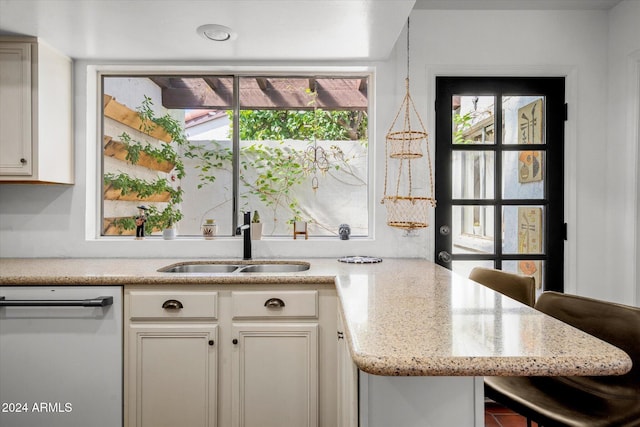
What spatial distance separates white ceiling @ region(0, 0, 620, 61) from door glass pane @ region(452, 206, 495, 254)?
3.87 ft

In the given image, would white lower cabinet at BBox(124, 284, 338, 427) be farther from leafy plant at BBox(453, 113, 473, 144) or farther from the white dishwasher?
leafy plant at BBox(453, 113, 473, 144)

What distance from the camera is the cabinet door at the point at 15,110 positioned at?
2113mm

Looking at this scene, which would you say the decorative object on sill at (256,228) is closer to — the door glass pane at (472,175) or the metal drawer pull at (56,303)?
the metal drawer pull at (56,303)

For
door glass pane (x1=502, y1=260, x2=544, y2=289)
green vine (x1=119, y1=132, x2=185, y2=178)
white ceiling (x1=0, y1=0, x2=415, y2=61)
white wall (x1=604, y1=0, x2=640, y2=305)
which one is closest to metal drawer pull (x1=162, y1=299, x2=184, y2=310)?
green vine (x1=119, y1=132, x2=185, y2=178)

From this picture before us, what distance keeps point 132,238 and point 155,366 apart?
3.57 ft

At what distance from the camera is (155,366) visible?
1.85 meters

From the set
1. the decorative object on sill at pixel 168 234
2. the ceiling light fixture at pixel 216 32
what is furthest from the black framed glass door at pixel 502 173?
the decorative object on sill at pixel 168 234

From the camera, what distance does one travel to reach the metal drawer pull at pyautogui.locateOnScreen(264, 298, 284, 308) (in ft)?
6.09

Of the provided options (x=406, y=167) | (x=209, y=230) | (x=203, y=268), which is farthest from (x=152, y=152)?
(x=406, y=167)

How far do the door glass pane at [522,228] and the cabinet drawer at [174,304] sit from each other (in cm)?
194

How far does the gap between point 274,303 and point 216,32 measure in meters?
1.53

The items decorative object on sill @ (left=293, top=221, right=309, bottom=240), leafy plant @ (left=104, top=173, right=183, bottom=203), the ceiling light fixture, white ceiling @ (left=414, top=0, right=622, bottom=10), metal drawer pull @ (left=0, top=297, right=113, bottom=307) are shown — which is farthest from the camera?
leafy plant @ (left=104, top=173, right=183, bottom=203)

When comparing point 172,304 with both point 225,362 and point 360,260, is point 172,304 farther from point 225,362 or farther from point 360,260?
point 360,260

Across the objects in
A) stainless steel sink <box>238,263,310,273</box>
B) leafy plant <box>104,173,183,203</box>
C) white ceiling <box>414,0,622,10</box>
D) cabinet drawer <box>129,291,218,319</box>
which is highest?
white ceiling <box>414,0,622,10</box>
